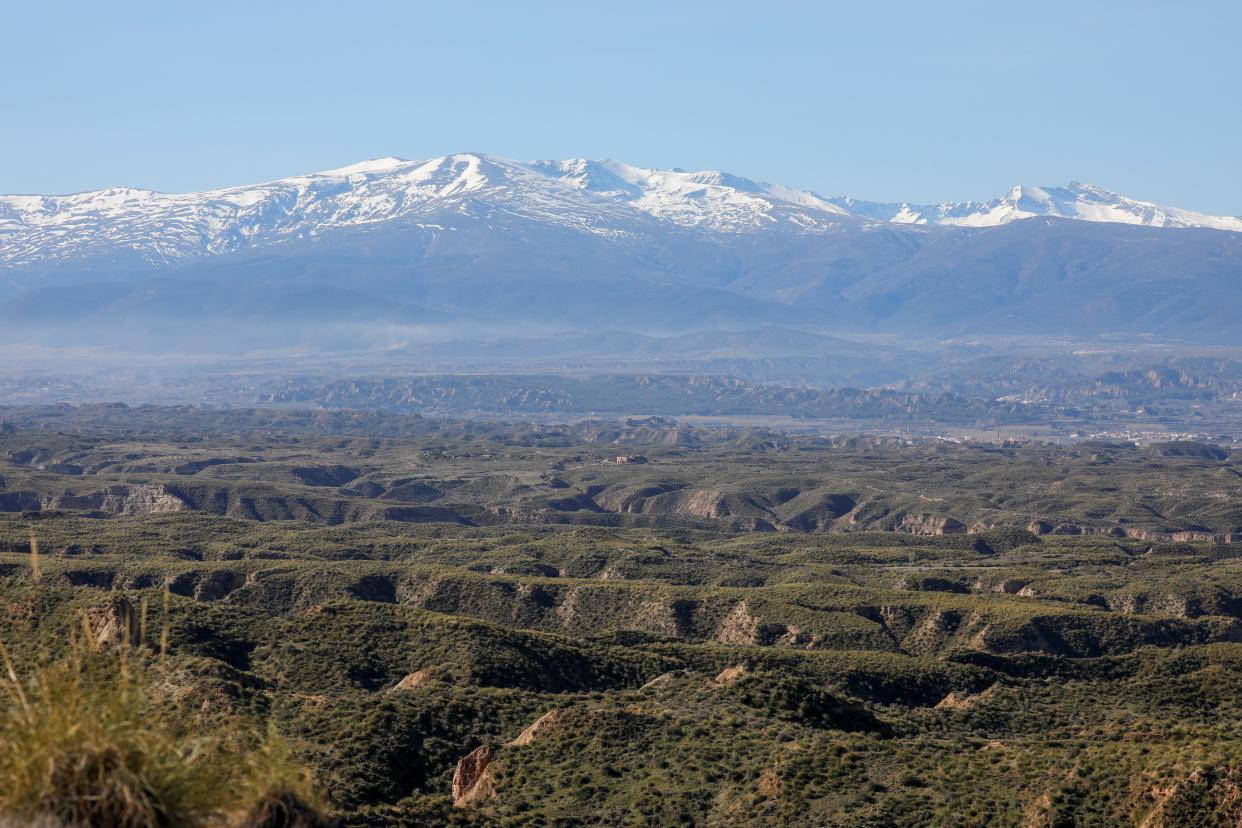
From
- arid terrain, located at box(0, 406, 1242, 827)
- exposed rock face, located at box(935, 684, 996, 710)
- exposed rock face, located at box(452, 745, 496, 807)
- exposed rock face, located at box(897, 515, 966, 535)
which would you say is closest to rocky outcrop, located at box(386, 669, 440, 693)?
arid terrain, located at box(0, 406, 1242, 827)

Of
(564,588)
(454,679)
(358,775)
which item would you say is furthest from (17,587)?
(564,588)

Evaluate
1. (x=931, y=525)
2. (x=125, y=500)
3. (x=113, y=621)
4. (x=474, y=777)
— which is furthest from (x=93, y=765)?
(x=125, y=500)

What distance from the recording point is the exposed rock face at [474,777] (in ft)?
157

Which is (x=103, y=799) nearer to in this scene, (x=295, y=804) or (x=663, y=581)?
(x=295, y=804)

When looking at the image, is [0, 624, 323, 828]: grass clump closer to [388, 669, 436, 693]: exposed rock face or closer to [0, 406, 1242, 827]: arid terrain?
[0, 406, 1242, 827]: arid terrain

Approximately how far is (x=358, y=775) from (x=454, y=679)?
591 inches

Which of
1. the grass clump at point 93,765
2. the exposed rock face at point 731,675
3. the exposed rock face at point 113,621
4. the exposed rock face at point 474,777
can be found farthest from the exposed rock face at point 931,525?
the grass clump at point 93,765

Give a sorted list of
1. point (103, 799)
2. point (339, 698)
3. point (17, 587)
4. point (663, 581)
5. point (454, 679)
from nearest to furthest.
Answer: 1. point (103, 799)
2. point (339, 698)
3. point (454, 679)
4. point (17, 587)
5. point (663, 581)

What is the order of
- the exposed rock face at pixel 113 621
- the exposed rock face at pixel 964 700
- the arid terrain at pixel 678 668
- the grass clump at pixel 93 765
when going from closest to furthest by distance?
the grass clump at pixel 93 765 → the arid terrain at pixel 678 668 → the exposed rock face at pixel 113 621 → the exposed rock face at pixel 964 700

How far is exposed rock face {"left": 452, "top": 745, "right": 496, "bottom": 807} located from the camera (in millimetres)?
47906

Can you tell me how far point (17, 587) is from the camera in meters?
68.8

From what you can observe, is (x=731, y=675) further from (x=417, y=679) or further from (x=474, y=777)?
(x=474, y=777)

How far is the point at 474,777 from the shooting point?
4916cm

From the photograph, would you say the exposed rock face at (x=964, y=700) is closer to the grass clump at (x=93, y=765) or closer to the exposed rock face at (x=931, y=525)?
the grass clump at (x=93, y=765)
